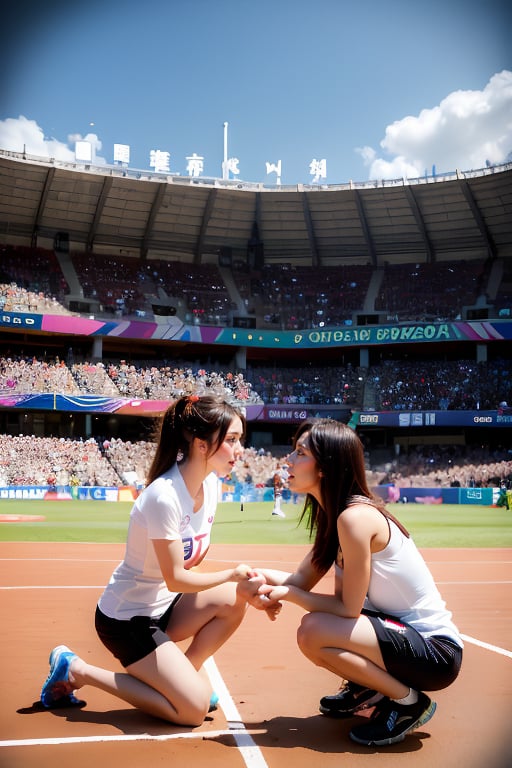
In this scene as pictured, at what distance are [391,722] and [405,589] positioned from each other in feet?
2.25

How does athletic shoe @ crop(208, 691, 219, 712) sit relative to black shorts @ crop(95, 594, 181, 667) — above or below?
below

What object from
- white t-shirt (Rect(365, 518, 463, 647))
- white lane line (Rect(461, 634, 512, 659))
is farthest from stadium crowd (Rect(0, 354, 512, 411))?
white t-shirt (Rect(365, 518, 463, 647))

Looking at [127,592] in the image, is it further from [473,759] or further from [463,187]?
[463,187]

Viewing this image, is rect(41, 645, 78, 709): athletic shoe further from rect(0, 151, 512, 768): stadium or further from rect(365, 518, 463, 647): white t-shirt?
rect(0, 151, 512, 768): stadium

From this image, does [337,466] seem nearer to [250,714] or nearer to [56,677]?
[250,714]

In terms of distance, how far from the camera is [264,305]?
163 ft

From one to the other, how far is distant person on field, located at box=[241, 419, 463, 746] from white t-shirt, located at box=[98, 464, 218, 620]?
0.59 m

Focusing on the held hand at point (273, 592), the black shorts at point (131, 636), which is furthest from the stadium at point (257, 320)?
the held hand at point (273, 592)

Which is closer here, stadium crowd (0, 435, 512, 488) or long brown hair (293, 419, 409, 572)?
long brown hair (293, 419, 409, 572)

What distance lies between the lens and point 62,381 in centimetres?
4078

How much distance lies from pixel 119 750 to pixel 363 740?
126 cm

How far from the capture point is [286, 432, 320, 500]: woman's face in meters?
4.00

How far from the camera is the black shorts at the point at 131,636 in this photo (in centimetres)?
406

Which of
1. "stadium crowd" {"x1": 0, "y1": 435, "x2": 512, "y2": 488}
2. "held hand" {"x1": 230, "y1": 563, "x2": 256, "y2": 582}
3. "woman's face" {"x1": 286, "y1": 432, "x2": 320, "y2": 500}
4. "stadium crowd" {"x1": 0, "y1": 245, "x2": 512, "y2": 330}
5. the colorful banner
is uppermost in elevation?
"stadium crowd" {"x1": 0, "y1": 245, "x2": 512, "y2": 330}
